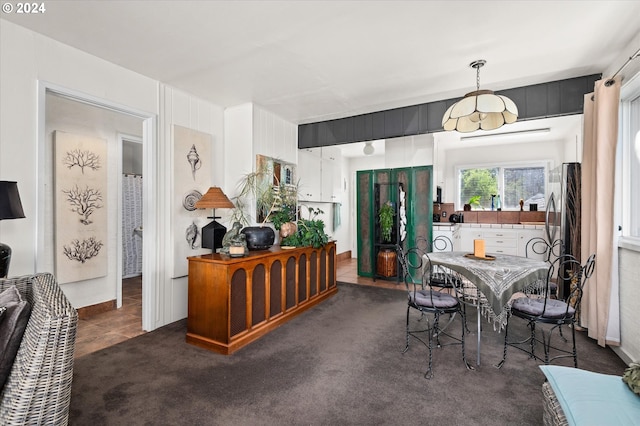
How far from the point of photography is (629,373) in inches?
55.1

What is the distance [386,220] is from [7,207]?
453cm

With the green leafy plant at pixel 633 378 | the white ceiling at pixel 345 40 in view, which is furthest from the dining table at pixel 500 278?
the white ceiling at pixel 345 40

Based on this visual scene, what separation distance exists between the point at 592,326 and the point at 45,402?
12.7 ft

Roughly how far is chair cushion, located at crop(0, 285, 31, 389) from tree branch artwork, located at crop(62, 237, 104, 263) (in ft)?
8.99

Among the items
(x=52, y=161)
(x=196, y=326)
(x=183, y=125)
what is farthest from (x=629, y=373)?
(x=52, y=161)

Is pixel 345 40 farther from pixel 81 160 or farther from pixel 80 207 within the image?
pixel 80 207

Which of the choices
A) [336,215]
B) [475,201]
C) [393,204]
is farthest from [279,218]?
[475,201]

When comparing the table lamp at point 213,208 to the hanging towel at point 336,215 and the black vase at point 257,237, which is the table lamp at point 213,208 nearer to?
the black vase at point 257,237

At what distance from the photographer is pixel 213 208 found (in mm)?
3420

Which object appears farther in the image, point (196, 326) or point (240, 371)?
point (196, 326)

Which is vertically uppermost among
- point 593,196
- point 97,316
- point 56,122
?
point 56,122

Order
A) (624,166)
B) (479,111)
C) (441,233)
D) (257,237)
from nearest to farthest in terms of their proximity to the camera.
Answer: (479,111) < (624,166) < (257,237) < (441,233)

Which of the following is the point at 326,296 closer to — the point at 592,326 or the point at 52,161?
the point at 592,326

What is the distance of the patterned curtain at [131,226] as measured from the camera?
5.34 metres
